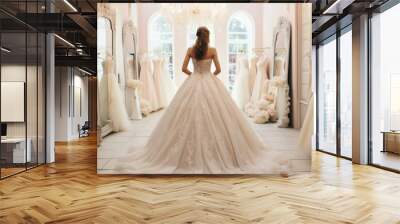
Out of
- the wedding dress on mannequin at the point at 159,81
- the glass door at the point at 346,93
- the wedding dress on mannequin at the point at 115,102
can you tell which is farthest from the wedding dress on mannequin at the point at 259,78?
the glass door at the point at 346,93

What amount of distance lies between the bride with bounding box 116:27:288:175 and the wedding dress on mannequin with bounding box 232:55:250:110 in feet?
0.47

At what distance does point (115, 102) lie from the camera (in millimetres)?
5586

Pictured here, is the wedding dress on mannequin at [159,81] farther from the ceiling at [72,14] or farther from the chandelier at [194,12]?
the ceiling at [72,14]

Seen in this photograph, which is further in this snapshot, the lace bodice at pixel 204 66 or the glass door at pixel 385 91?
the glass door at pixel 385 91

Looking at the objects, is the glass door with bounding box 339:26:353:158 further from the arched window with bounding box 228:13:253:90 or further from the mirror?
the mirror

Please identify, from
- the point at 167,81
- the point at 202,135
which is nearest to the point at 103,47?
the point at 167,81

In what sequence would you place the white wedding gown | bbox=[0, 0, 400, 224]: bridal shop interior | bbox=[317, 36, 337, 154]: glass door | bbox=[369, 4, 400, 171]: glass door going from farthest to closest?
1. bbox=[317, 36, 337, 154]: glass door
2. bbox=[369, 4, 400, 171]: glass door
3. the white wedding gown
4. bbox=[0, 0, 400, 224]: bridal shop interior

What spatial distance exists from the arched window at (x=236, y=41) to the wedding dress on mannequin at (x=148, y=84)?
3.90ft

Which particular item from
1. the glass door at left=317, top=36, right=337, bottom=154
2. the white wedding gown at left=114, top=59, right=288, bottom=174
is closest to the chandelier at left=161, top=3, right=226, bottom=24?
the white wedding gown at left=114, top=59, right=288, bottom=174

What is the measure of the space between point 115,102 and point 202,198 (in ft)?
7.41

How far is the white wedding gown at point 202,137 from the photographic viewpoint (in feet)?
17.7

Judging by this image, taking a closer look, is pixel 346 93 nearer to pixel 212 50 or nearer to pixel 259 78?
pixel 259 78

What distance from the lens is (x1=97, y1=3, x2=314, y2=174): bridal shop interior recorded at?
556cm

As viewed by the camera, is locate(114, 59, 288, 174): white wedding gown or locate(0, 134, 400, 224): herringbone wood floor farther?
locate(114, 59, 288, 174): white wedding gown
